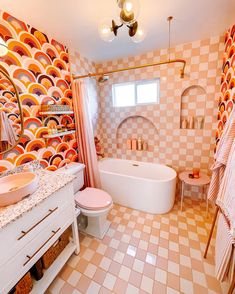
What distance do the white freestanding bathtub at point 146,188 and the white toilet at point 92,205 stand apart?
0.46 meters

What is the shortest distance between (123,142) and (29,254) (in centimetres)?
216

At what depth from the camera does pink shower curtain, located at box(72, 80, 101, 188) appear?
6.73 feet

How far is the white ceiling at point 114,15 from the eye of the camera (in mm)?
1277

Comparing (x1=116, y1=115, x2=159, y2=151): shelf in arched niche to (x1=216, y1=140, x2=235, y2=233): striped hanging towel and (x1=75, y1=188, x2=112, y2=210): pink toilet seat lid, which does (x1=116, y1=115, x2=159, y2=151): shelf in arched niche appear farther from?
(x1=216, y1=140, x2=235, y2=233): striped hanging towel

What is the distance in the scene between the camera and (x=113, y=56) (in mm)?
2410

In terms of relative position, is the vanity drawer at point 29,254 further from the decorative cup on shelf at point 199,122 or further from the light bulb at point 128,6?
the decorative cup on shelf at point 199,122

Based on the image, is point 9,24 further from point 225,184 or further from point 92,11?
point 225,184

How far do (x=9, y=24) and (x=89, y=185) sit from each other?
2058mm

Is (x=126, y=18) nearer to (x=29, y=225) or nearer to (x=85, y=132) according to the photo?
(x=85, y=132)

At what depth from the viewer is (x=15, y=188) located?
3.98 feet

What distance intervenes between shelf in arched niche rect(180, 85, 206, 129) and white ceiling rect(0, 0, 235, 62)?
2.23 feet

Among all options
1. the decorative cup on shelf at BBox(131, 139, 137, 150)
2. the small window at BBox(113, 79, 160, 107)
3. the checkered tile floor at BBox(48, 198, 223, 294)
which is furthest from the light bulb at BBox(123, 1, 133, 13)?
the checkered tile floor at BBox(48, 198, 223, 294)

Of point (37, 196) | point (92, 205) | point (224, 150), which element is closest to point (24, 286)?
point (37, 196)

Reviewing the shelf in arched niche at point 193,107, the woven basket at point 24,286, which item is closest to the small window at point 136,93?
the shelf in arched niche at point 193,107
